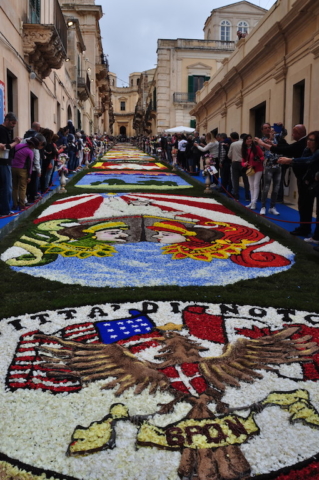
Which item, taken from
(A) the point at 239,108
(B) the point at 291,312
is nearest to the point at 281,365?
(B) the point at 291,312

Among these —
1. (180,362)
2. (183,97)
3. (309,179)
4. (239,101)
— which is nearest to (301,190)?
(309,179)

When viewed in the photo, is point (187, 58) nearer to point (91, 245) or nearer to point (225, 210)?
point (225, 210)

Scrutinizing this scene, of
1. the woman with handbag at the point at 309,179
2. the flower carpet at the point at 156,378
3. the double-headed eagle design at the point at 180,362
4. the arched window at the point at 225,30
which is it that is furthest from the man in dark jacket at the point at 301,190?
the arched window at the point at 225,30

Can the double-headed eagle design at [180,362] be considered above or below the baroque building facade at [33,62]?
below

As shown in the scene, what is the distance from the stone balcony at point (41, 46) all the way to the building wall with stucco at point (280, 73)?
6.46 m

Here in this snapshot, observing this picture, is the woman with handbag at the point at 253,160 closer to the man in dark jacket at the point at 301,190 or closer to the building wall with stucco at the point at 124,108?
the man in dark jacket at the point at 301,190

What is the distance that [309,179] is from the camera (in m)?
6.80

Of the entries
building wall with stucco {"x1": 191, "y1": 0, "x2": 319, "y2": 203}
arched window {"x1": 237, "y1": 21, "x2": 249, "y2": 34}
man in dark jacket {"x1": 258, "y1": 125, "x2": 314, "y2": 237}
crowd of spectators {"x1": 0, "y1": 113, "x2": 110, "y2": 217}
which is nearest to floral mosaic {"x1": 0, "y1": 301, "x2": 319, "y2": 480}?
man in dark jacket {"x1": 258, "y1": 125, "x2": 314, "y2": 237}

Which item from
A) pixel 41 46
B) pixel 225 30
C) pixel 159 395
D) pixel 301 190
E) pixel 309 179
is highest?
pixel 225 30

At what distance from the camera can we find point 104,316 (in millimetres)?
4074

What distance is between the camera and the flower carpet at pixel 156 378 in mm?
2297

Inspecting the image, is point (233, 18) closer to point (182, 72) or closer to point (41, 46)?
point (182, 72)

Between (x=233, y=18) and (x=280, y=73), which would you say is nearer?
(x=280, y=73)

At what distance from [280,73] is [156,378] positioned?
11.9 m
